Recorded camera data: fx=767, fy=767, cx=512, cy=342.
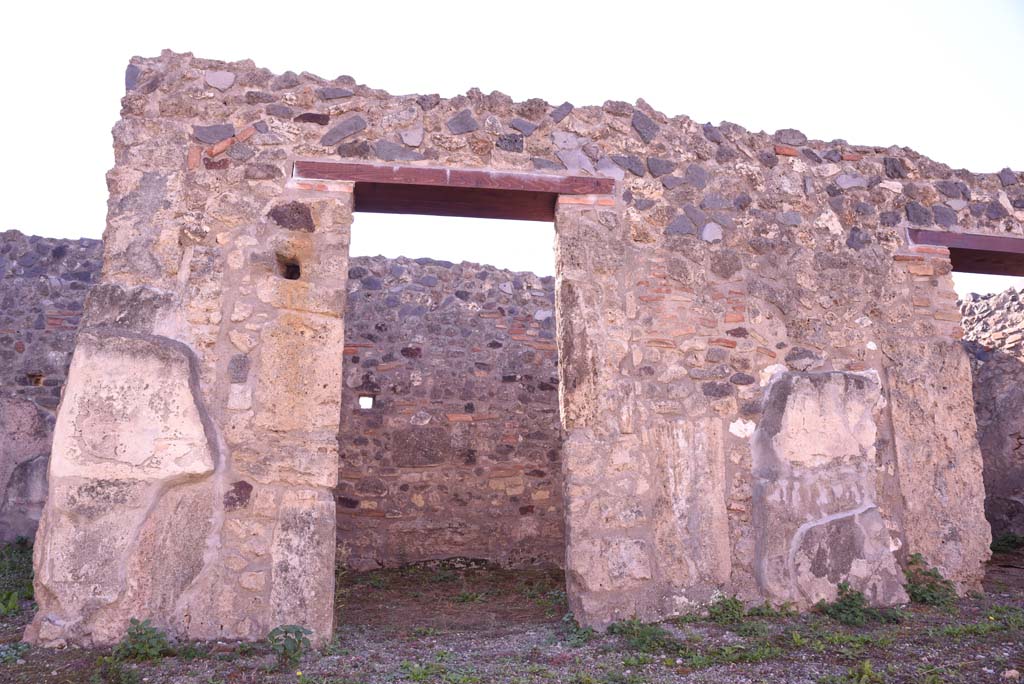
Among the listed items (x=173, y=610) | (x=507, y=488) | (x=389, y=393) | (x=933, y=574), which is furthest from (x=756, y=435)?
(x=389, y=393)

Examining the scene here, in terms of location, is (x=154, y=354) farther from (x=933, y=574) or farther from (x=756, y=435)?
(x=933, y=574)

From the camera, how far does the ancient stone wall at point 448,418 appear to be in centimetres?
687

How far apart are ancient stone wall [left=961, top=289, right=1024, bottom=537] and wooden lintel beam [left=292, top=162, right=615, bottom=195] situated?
16.4 ft

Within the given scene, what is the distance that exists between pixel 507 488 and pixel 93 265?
478 cm

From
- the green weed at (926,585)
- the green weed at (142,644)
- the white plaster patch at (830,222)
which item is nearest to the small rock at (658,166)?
the white plaster patch at (830,222)

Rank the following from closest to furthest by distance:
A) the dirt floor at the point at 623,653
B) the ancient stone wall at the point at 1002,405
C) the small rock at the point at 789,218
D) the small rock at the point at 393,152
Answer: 1. the dirt floor at the point at 623,653
2. the small rock at the point at 393,152
3. the small rock at the point at 789,218
4. the ancient stone wall at the point at 1002,405

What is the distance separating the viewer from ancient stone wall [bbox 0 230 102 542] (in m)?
6.55

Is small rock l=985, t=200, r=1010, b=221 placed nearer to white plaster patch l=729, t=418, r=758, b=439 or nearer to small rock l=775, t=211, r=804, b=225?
small rock l=775, t=211, r=804, b=225

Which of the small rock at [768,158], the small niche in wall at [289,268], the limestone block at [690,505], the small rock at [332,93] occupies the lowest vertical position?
the limestone block at [690,505]

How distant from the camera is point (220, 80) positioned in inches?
159

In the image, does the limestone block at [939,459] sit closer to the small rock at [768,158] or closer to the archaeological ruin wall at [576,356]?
the archaeological ruin wall at [576,356]

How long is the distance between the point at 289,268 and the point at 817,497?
9.52 feet

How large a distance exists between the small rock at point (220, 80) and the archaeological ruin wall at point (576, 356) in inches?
0.7

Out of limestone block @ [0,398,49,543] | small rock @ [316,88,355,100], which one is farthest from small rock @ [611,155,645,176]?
limestone block @ [0,398,49,543]
